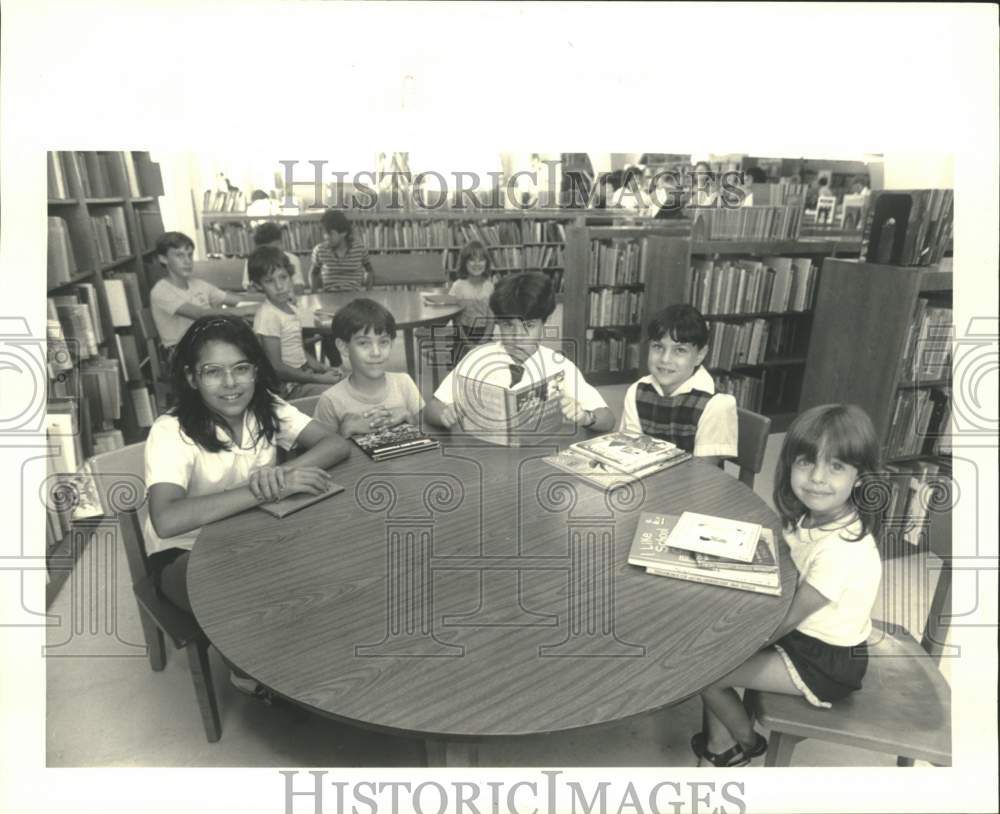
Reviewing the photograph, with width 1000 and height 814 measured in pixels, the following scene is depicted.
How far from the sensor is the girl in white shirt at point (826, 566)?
1.09 m

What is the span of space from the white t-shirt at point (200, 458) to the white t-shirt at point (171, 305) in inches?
69.5

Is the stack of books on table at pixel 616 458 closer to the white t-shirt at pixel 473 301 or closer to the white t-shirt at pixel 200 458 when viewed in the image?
the white t-shirt at pixel 200 458

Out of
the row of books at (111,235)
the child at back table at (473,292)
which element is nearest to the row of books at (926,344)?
the child at back table at (473,292)

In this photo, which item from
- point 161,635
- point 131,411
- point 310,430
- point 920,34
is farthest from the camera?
point 131,411

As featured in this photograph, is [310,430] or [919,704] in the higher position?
[310,430]

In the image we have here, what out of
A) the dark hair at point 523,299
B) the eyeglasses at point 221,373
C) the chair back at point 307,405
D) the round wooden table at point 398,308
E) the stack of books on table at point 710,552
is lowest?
the stack of books on table at point 710,552

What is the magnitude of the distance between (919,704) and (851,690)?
4.5 inches

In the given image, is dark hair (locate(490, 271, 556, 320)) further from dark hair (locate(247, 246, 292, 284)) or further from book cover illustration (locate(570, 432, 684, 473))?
dark hair (locate(247, 246, 292, 284))

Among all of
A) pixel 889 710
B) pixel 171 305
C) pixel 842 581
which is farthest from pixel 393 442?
pixel 171 305

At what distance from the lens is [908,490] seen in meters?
2.45

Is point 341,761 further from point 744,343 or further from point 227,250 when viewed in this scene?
point 227,250

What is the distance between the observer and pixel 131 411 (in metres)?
3.19

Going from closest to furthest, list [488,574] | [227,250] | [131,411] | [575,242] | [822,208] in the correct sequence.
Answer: [488,574]
[131,411]
[575,242]
[822,208]
[227,250]

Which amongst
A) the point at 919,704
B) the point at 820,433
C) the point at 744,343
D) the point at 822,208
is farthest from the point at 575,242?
the point at 919,704
